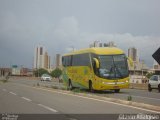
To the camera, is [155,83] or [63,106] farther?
[155,83]

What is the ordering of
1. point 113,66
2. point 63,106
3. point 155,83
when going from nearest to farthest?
point 63,106 < point 113,66 < point 155,83

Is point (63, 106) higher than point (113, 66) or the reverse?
the reverse

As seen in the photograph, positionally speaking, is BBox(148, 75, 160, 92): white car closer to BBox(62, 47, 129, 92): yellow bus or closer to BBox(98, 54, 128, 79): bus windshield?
BBox(62, 47, 129, 92): yellow bus

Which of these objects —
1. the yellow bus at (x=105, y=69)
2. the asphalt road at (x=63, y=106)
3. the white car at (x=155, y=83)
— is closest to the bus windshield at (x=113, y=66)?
the yellow bus at (x=105, y=69)

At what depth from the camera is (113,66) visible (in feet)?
107

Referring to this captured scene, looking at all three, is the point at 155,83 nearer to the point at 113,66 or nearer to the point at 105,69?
the point at 113,66

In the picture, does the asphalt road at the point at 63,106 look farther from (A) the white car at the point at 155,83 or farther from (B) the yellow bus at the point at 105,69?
(A) the white car at the point at 155,83

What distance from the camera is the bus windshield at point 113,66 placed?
32250mm

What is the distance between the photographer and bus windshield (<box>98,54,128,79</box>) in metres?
32.2

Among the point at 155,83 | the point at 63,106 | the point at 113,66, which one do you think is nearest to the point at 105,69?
the point at 113,66

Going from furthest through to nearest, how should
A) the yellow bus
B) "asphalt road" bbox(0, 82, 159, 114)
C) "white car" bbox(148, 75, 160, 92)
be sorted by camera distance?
"white car" bbox(148, 75, 160, 92)
the yellow bus
"asphalt road" bbox(0, 82, 159, 114)

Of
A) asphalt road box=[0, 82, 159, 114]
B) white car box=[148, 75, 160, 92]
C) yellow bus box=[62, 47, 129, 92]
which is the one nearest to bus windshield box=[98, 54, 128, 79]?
yellow bus box=[62, 47, 129, 92]

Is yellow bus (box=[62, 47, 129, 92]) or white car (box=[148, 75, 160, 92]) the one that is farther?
white car (box=[148, 75, 160, 92])

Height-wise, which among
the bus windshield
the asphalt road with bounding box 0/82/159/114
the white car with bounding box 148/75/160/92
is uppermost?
the bus windshield
